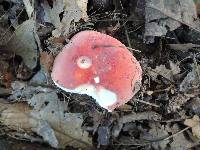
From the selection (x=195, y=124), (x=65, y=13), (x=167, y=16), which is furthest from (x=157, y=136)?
(x=65, y=13)

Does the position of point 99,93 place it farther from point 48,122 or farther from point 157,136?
point 157,136

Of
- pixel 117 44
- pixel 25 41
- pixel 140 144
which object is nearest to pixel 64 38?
pixel 25 41

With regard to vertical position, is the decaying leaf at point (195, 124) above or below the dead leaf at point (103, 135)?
above

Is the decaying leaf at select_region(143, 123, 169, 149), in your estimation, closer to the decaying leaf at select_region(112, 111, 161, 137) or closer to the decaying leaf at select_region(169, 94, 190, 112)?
the decaying leaf at select_region(112, 111, 161, 137)

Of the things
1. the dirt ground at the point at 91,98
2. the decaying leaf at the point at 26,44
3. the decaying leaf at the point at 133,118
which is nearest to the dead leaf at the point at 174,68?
the dirt ground at the point at 91,98

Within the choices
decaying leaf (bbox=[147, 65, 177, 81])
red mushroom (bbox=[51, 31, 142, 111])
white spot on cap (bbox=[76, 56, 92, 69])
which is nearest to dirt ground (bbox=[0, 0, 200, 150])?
decaying leaf (bbox=[147, 65, 177, 81])

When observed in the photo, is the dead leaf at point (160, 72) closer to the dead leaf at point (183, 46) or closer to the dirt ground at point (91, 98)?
the dirt ground at point (91, 98)

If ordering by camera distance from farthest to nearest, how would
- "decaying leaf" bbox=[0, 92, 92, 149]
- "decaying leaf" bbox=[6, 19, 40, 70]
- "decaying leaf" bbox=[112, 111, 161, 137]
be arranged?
"decaying leaf" bbox=[6, 19, 40, 70], "decaying leaf" bbox=[112, 111, 161, 137], "decaying leaf" bbox=[0, 92, 92, 149]
